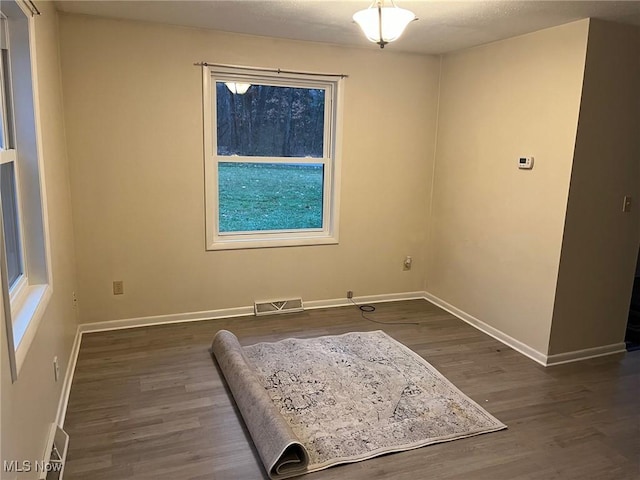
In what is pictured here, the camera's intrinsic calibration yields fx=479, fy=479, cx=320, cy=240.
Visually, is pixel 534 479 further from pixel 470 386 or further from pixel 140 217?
pixel 140 217

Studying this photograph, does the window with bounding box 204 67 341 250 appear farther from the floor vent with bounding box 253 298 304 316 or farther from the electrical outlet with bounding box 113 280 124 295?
the electrical outlet with bounding box 113 280 124 295

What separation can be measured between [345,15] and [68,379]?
284cm

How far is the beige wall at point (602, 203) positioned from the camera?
10.1 ft

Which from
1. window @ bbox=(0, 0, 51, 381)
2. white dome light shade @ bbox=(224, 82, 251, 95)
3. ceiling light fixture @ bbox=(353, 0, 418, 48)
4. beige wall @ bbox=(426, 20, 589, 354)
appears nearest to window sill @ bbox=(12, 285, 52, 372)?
window @ bbox=(0, 0, 51, 381)

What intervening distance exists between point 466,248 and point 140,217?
272cm

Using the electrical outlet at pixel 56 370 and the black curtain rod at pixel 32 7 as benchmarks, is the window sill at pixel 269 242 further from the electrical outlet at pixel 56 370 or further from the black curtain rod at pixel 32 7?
the black curtain rod at pixel 32 7

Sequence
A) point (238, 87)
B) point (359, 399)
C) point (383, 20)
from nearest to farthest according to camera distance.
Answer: point (383, 20) → point (359, 399) → point (238, 87)

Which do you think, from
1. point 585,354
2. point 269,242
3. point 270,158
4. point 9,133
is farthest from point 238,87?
point 585,354

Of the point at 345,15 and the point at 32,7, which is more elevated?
the point at 345,15

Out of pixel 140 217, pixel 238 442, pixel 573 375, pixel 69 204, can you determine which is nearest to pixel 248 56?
pixel 140 217

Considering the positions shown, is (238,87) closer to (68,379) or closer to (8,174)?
(8,174)

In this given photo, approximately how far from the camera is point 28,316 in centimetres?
195

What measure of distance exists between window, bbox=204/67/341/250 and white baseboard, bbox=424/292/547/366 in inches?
46.4

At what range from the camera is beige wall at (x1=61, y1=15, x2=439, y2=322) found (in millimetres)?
3492
